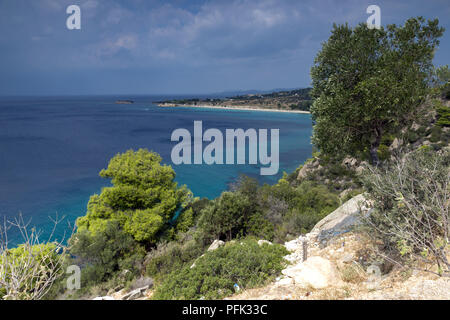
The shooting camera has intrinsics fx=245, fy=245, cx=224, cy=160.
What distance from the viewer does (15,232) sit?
64.7ft

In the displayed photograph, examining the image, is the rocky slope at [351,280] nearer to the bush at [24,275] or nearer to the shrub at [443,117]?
the bush at [24,275]

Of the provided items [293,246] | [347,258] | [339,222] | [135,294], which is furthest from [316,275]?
[135,294]

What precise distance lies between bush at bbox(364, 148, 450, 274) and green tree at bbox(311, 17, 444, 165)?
184cm

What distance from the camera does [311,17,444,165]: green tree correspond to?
7023mm

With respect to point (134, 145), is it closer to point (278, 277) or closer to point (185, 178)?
point (185, 178)

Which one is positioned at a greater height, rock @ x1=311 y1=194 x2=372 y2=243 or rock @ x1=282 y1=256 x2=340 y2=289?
rock @ x1=282 y1=256 x2=340 y2=289

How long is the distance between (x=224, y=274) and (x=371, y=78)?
6.61 meters

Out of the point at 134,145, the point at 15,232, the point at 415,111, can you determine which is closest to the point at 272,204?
the point at 415,111

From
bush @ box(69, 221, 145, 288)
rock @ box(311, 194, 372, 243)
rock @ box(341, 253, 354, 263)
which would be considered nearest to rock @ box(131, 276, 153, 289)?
bush @ box(69, 221, 145, 288)

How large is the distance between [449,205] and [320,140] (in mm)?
3686

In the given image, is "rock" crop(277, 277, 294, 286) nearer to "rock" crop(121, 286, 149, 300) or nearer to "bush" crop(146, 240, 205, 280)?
"rock" crop(121, 286, 149, 300)

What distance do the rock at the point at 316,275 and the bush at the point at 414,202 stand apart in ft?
4.41

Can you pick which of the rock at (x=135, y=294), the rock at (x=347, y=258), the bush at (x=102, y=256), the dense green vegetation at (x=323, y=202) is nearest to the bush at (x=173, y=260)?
the dense green vegetation at (x=323, y=202)

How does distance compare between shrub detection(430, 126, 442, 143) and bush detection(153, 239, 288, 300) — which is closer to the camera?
bush detection(153, 239, 288, 300)
